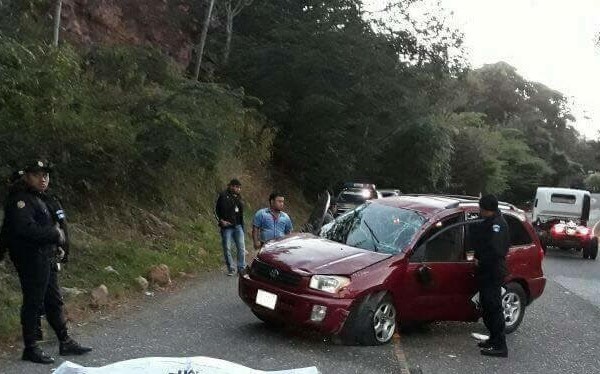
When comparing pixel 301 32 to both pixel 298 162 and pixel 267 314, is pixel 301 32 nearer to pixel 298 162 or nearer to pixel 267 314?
pixel 298 162

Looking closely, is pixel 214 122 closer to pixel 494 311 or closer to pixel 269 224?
pixel 269 224

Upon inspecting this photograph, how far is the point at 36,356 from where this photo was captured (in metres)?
5.66

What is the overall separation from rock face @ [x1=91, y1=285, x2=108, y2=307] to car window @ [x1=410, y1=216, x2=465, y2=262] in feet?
13.0

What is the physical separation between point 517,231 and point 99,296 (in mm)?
5476

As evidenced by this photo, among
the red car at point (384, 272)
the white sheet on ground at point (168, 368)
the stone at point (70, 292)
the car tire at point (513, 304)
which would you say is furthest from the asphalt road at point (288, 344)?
the white sheet on ground at point (168, 368)

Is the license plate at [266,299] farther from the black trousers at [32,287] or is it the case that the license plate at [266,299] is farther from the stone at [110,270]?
the stone at [110,270]

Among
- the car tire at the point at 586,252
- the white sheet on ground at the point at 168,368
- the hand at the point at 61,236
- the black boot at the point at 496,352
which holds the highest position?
the hand at the point at 61,236

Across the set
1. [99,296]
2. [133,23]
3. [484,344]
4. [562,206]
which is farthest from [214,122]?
[562,206]

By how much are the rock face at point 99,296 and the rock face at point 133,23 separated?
1121cm

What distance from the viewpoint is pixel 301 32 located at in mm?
23766

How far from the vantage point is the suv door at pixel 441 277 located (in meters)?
7.20

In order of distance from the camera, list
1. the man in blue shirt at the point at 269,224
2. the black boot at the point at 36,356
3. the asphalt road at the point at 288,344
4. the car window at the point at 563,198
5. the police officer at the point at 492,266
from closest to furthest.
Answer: the black boot at the point at 36,356 → the asphalt road at the point at 288,344 → the police officer at the point at 492,266 → the man in blue shirt at the point at 269,224 → the car window at the point at 563,198

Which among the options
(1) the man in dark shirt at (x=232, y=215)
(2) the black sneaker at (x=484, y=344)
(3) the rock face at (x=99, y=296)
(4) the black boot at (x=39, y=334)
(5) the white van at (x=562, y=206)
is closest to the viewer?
(4) the black boot at (x=39, y=334)

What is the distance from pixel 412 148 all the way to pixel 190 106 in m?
20.1
